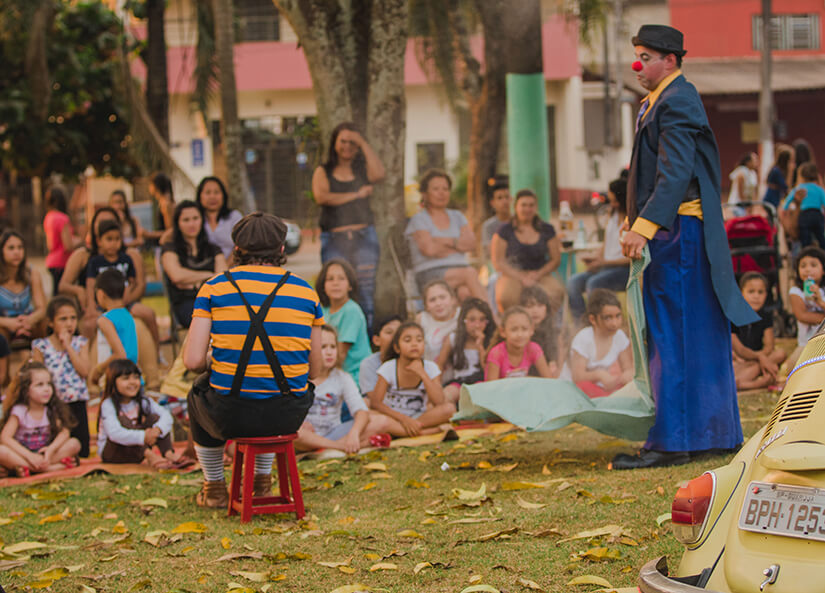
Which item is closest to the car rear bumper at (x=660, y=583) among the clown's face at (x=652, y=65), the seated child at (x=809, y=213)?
the clown's face at (x=652, y=65)

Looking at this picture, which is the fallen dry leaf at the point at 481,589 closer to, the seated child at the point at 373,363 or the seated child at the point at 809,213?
the seated child at the point at 373,363

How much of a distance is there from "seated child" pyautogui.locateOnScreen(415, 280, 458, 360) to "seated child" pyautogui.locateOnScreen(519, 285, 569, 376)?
2.03 ft

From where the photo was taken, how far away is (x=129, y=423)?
7.81m

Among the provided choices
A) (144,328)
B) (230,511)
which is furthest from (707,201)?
(144,328)

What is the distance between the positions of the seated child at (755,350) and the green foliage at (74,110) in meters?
19.5

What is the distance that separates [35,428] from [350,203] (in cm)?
333

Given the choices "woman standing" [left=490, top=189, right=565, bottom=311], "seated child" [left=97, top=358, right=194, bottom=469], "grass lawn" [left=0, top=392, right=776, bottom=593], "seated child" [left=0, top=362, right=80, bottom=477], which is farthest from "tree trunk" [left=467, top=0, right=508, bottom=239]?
"grass lawn" [left=0, top=392, right=776, bottom=593]

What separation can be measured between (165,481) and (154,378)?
9.38ft

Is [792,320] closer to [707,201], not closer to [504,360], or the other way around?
[504,360]

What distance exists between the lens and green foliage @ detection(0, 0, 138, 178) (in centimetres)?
2655

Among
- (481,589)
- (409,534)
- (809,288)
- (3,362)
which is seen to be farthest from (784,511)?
(3,362)

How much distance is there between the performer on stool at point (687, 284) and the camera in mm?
5992

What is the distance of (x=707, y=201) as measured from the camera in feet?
19.8

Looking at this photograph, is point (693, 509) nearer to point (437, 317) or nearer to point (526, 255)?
point (437, 317)
